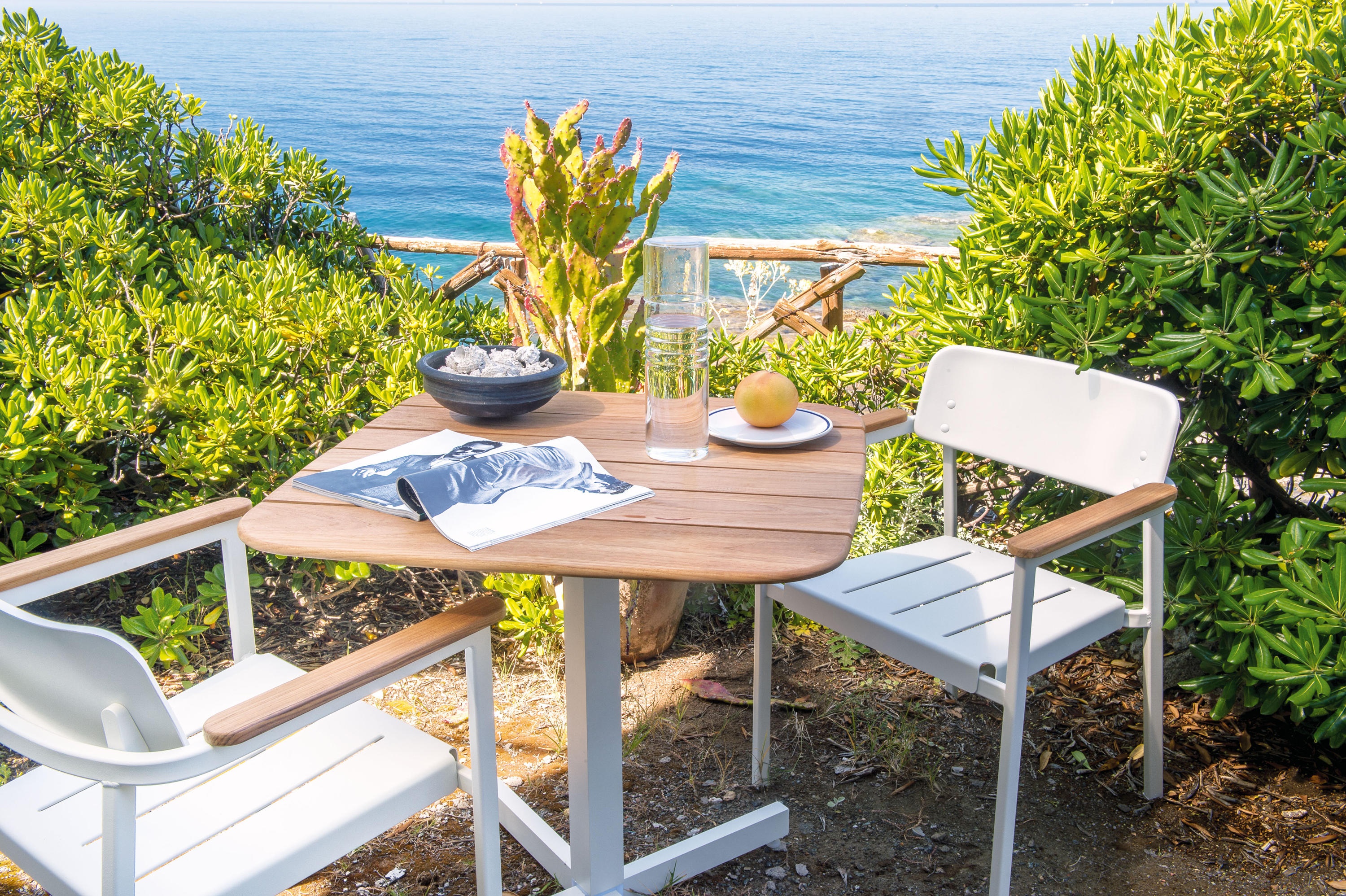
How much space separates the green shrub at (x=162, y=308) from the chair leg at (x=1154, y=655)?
1.80 meters

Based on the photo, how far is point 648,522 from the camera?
52.3 inches

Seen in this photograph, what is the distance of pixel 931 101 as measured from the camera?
128ft

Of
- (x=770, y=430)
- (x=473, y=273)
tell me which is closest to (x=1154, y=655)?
(x=770, y=430)

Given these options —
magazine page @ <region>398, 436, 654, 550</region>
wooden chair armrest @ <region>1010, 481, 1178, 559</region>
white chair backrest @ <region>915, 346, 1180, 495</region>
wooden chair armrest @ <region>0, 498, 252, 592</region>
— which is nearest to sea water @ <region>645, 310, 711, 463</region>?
magazine page @ <region>398, 436, 654, 550</region>

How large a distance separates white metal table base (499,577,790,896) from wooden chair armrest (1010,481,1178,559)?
65 cm

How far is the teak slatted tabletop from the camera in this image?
1.21m

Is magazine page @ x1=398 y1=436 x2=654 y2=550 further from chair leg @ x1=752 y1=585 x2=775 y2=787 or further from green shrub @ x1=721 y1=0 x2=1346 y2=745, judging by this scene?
green shrub @ x1=721 y1=0 x2=1346 y2=745

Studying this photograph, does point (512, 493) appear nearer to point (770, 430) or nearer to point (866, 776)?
point (770, 430)

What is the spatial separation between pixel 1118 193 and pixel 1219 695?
3.89ft

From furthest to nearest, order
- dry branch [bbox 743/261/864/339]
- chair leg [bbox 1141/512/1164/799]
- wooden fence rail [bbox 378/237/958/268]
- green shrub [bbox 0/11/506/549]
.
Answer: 1. wooden fence rail [bbox 378/237/958/268]
2. dry branch [bbox 743/261/864/339]
3. green shrub [bbox 0/11/506/549]
4. chair leg [bbox 1141/512/1164/799]

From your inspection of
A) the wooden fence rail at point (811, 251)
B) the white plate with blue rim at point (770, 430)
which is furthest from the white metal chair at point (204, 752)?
the wooden fence rail at point (811, 251)

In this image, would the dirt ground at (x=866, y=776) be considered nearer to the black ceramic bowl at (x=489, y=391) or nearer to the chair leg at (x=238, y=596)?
the chair leg at (x=238, y=596)

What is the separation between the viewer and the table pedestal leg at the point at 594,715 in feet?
5.02

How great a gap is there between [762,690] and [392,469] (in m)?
0.99
